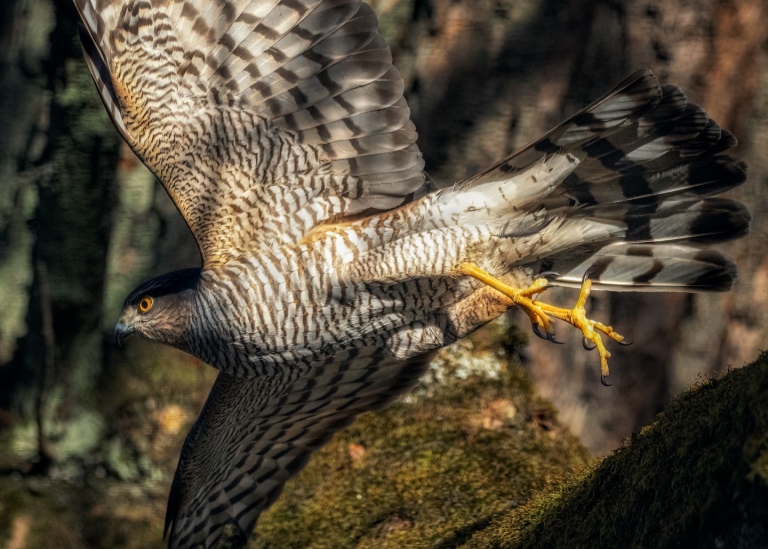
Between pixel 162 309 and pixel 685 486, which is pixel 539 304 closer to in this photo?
pixel 685 486

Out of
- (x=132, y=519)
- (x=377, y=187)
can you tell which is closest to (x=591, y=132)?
(x=377, y=187)

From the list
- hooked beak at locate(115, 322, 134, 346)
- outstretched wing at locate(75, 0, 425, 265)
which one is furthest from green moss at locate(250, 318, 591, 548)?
outstretched wing at locate(75, 0, 425, 265)

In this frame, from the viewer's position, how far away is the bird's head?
3879 mm

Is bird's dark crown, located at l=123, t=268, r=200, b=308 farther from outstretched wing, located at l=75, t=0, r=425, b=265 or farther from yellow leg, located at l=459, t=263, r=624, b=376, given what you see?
yellow leg, located at l=459, t=263, r=624, b=376

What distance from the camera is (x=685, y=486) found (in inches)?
94.7

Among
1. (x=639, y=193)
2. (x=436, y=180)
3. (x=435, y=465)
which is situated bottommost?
(x=435, y=465)

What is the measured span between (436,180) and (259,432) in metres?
1.68

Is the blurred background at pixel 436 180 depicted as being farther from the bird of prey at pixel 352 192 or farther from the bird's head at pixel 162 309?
the bird's head at pixel 162 309

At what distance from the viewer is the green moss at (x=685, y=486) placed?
2.08 m

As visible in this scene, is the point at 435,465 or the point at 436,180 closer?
the point at 435,465

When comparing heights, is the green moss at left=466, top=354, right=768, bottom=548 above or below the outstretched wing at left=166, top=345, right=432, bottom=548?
above

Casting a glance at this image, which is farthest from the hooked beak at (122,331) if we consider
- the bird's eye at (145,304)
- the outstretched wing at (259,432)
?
Result: the outstretched wing at (259,432)

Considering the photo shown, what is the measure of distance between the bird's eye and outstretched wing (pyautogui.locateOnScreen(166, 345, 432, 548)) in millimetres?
483

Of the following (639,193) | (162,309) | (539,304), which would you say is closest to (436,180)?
(539,304)
